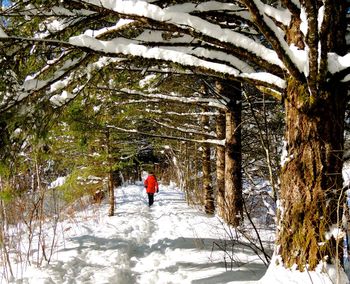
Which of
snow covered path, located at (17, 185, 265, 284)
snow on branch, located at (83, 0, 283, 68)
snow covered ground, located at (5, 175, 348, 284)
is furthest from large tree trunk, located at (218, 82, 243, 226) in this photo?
snow on branch, located at (83, 0, 283, 68)

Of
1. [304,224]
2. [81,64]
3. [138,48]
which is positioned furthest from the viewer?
[81,64]

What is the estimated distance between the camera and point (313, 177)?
2572 millimetres

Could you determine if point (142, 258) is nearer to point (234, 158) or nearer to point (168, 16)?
point (234, 158)

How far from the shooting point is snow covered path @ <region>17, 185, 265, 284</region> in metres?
4.38

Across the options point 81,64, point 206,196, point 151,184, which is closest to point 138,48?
point 81,64

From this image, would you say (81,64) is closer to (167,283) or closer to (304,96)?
(304,96)

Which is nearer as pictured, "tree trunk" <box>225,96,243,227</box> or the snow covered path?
the snow covered path

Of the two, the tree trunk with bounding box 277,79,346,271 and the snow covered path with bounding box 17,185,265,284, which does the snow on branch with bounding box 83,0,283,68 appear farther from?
the snow covered path with bounding box 17,185,265,284

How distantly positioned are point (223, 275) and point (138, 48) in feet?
9.91

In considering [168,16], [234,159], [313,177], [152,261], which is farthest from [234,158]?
[168,16]

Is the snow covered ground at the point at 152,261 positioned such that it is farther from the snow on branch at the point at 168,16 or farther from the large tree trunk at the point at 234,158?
the snow on branch at the point at 168,16

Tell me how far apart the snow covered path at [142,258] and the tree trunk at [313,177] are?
1.41 meters

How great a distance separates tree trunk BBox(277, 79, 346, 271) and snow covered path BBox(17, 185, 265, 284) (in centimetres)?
141

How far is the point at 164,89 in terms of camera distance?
7660mm
